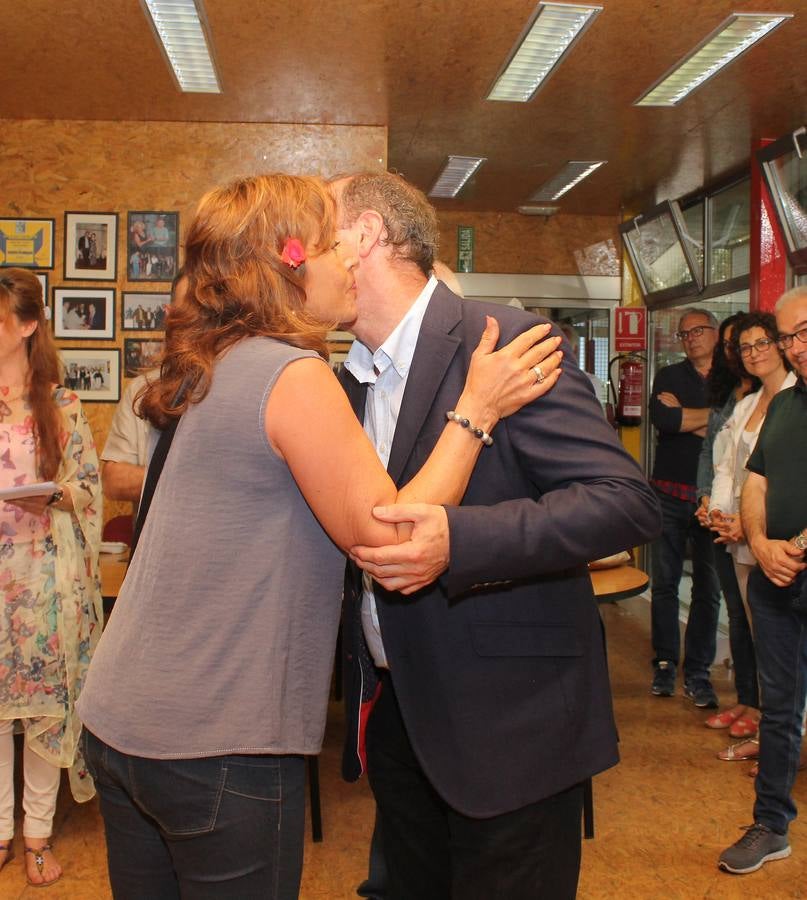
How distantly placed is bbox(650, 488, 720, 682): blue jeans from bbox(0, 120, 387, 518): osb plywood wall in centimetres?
284

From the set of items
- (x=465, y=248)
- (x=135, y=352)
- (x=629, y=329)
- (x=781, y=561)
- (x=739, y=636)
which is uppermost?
(x=465, y=248)

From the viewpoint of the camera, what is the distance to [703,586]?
4688 mm

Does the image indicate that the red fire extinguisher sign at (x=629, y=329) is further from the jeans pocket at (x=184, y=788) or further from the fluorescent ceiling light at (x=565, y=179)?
the jeans pocket at (x=184, y=788)

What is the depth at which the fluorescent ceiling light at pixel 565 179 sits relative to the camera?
640 cm

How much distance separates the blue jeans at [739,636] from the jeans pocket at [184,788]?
348cm

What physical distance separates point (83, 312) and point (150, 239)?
62cm

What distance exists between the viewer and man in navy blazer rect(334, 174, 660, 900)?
1226mm

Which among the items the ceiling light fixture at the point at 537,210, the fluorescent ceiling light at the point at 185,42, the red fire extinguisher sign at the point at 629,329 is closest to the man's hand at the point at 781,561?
the fluorescent ceiling light at the point at 185,42

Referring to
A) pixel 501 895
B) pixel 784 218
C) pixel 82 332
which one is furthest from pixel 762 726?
pixel 82 332

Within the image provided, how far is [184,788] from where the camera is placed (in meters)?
1.08

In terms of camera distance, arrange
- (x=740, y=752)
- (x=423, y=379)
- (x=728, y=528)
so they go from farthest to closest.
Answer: (x=740, y=752) → (x=728, y=528) → (x=423, y=379)

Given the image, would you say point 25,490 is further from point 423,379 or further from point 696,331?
point 696,331

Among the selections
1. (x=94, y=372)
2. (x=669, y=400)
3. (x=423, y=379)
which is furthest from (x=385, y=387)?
(x=94, y=372)

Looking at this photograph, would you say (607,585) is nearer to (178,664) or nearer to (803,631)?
(803,631)
